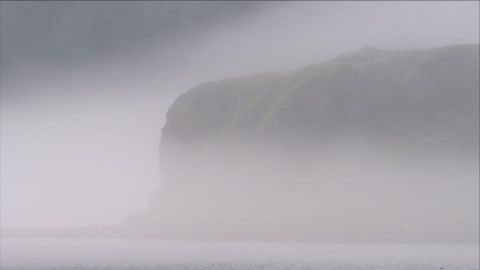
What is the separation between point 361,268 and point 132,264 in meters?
28.1

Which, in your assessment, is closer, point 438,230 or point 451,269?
point 451,269

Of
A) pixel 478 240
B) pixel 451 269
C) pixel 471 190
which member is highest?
pixel 471 190

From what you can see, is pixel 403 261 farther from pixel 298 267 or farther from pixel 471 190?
pixel 471 190

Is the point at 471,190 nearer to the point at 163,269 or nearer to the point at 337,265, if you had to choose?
the point at 337,265

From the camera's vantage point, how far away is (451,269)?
9250cm

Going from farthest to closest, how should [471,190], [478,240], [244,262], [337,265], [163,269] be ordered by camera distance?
[471,190]
[478,240]
[244,262]
[337,265]
[163,269]

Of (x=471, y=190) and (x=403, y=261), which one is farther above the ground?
(x=471, y=190)

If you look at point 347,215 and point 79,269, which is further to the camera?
point 347,215

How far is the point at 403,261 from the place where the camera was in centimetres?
11044

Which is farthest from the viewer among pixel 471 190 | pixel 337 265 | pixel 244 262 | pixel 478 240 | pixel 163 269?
pixel 471 190

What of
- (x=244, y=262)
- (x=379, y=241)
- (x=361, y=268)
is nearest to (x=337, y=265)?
(x=361, y=268)

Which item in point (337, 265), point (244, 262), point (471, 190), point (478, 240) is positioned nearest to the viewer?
point (337, 265)

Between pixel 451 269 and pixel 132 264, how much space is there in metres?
38.0

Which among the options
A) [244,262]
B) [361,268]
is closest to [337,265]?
[361,268]
